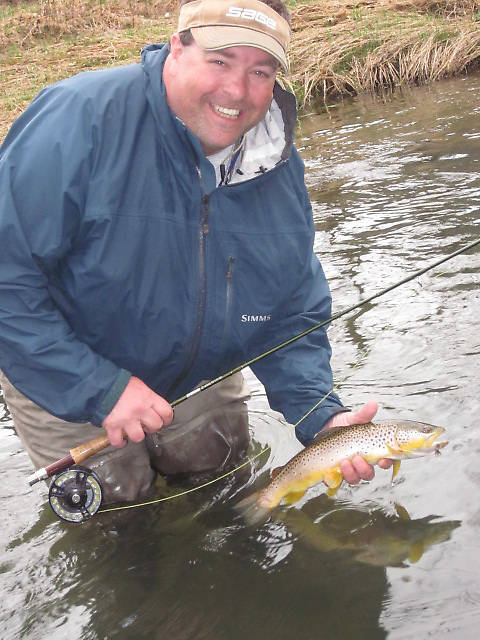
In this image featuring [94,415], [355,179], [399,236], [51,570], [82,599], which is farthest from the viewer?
[355,179]

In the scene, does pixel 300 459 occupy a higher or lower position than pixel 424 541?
higher

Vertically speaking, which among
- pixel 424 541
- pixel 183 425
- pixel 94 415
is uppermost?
pixel 94 415

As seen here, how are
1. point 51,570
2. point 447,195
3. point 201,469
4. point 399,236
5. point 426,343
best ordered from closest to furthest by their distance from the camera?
point 51,570, point 201,469, point 426,343, point 399,236, point 447,195

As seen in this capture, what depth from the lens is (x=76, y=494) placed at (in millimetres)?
3764

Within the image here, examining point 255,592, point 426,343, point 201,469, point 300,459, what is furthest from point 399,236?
point 255,592

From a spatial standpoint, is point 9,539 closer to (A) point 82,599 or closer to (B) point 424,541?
(A) point 82,599

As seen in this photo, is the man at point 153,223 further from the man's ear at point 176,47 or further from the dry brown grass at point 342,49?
the dry brown grass at point 342,49

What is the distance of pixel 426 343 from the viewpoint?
517cm

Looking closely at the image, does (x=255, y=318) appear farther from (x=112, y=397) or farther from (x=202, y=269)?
(x=112, y=397)

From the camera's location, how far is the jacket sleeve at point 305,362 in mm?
3945

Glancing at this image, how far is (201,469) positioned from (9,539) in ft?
3.30

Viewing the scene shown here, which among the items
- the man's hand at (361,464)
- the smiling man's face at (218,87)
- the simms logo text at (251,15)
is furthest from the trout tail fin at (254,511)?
the simms logo text at (251,15)

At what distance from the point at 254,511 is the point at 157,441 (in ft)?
2.16

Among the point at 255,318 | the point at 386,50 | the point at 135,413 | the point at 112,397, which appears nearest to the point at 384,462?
the point at 255,318
